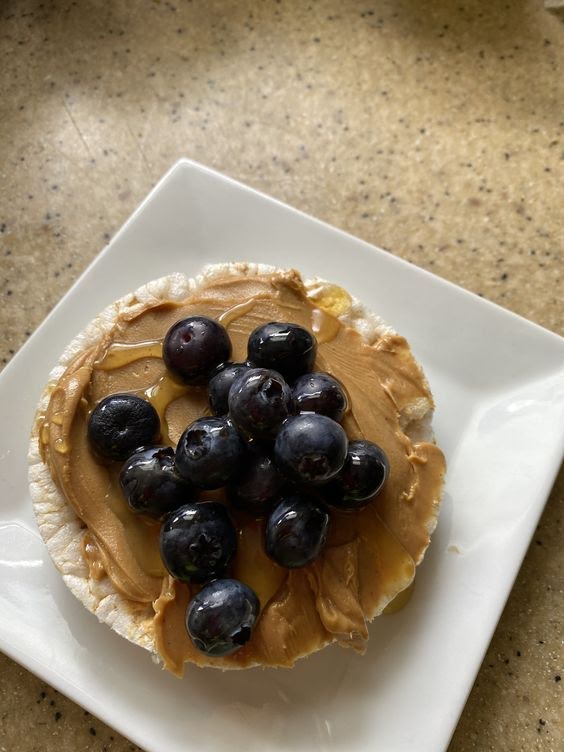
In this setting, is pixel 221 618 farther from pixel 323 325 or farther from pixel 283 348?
pixel 323 325

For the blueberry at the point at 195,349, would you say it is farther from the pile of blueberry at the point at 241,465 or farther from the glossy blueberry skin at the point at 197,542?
the glossy blueberry skin at the point at 197,542

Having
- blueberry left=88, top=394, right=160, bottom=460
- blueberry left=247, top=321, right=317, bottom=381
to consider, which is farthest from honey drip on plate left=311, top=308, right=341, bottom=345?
blueberry left=88, top=394, right=160, bottom=460

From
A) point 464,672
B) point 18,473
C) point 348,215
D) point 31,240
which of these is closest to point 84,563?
point 18,473

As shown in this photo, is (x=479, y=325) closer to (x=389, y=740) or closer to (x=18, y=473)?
(x=389, y=740)

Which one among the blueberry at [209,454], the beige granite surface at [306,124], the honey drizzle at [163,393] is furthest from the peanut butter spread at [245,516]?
the beige granite surface at [306,124]

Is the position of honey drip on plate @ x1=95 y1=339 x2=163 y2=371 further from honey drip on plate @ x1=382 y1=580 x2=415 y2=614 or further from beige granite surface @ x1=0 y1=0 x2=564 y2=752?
honey drip on plate @ x1=382 y1=580 x2=415 y2=614

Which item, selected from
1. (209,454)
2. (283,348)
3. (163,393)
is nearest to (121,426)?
(163,393)
